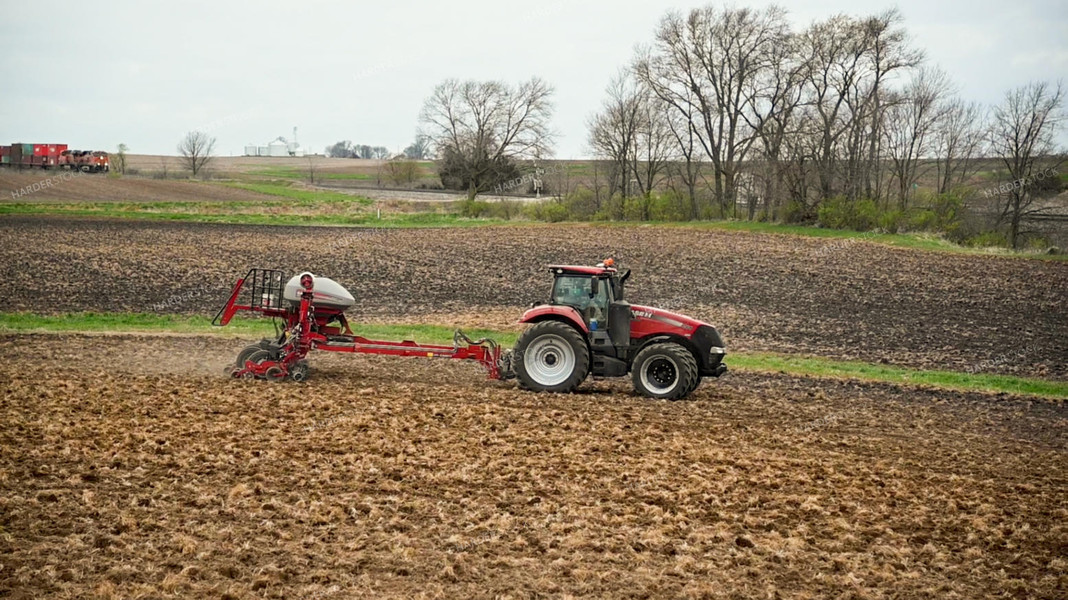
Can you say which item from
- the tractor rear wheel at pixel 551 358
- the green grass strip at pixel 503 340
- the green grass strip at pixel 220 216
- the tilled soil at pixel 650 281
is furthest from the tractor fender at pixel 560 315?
the green grass strip at pixel 220 216

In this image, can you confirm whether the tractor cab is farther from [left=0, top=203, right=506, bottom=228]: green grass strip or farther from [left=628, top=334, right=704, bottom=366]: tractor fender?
[left=0, top=203, right=506, bottom=228]: green grass strip

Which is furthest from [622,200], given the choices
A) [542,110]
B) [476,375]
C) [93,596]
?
[93,596]

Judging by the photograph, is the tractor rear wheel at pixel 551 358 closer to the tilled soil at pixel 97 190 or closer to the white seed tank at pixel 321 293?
the white seed tank at pixel 321 293

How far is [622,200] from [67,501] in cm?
5489

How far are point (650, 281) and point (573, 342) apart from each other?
16.4 m

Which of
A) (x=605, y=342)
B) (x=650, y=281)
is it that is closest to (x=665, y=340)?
(x=605, y=342)

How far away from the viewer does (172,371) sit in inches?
675

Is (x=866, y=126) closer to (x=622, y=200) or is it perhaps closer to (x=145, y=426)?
(x=622, y=200)

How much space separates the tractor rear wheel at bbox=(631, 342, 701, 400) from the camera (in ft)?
51.4

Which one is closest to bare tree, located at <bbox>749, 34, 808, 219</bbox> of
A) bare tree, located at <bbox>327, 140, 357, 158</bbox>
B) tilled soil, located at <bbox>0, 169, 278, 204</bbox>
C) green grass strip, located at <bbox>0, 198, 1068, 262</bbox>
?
green grass strip, located at <bbox>0, 198, 1068, 262</bbox>

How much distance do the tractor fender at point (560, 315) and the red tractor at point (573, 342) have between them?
0.02 meters

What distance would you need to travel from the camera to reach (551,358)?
638 inches

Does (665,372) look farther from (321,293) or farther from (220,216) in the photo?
(220,216)

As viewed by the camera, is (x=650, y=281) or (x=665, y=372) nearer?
(x=665, y=372)
